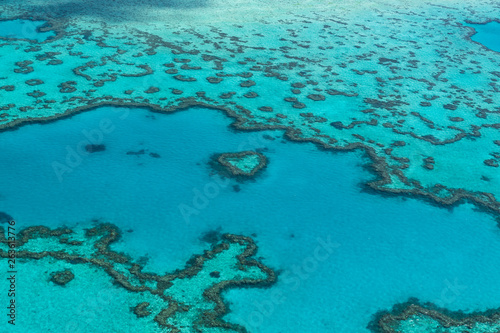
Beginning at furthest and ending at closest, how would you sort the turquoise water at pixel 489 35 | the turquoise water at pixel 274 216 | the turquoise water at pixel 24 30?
the turquoise water at pixel 489 35 < the turquoise water at pixel 24 30 < the turquoise water at pixel 274 216

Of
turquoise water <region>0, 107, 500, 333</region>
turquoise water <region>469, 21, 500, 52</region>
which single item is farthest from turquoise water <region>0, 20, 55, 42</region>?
turquoise water <region>469, 21, 500, 52</region>

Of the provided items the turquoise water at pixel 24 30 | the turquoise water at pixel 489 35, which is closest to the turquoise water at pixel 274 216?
the turquoise water at pixel 24 30

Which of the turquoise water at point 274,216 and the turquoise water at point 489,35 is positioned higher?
the turquoise water at point 489,35

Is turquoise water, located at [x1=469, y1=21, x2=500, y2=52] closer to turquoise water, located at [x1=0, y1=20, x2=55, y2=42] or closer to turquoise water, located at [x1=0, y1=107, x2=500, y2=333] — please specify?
turquoise water, located at [x1=0, y1=107, x2=500, y2=333]

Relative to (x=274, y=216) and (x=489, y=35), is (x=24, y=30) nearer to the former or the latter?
(x=274, y=216)

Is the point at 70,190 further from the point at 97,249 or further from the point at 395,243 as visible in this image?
the point at 395,243

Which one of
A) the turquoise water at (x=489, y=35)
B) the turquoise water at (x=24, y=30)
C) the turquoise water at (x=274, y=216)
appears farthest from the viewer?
the turquoise water at (x=489, y=35)

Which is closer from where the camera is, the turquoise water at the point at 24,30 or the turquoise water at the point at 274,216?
the turquoise water at the point at 274,216

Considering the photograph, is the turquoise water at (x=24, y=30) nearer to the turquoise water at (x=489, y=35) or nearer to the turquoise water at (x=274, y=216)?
the turquoise water at (x=274, y=216)
